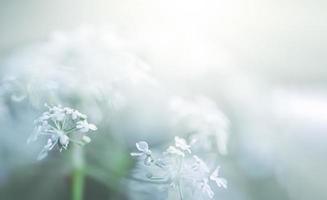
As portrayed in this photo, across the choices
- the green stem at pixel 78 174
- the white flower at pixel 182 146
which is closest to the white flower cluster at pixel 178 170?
the white flower at pixel 182 146

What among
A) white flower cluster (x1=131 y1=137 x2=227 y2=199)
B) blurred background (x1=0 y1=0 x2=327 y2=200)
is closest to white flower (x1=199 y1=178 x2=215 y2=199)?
white flower cluster (x1=131 y1=137 x2=227 y2=199)

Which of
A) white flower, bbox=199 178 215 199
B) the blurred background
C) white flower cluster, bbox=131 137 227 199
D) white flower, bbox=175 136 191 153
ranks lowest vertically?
white flower, bbox=199 178 215 199

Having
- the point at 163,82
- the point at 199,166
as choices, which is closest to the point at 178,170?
the point at 199,166

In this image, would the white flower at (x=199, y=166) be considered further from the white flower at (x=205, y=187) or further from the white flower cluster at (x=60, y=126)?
the white flower cluster at (x=60, y=126)

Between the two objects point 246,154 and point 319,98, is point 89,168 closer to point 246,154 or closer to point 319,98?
point 246,154

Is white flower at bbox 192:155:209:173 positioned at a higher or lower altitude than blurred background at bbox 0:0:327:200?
lower

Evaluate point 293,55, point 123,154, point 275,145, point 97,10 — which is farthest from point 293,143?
point 97,10

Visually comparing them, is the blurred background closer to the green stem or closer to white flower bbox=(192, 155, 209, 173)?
the green stem
